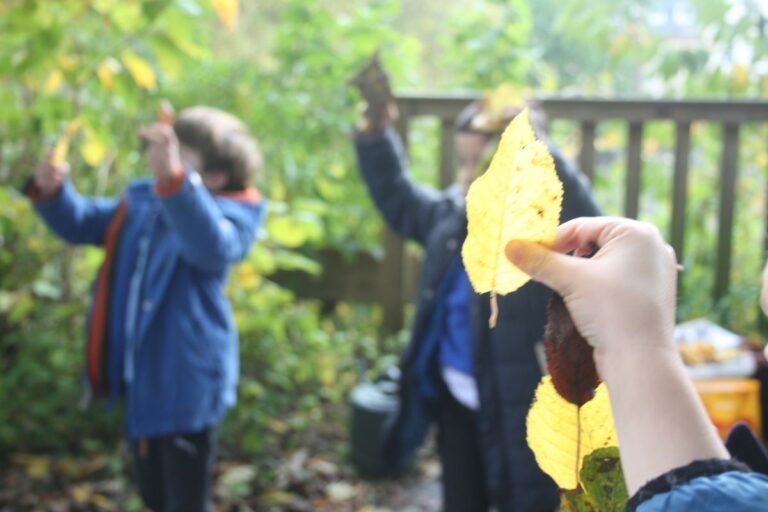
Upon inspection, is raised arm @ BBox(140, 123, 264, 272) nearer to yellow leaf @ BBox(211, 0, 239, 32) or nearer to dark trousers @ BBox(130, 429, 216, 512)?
yellow leaf @ BBox(211, 0, 239, 32)

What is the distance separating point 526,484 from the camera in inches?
81.0

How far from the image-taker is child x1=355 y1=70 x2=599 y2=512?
2.06m

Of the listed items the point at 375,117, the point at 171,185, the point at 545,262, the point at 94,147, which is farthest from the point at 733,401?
the point at 545,262

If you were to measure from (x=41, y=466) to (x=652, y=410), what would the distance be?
3.08 m

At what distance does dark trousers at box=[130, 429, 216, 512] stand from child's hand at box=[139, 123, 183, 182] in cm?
75

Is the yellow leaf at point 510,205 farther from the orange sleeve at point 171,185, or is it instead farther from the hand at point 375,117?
the hand at point 375,117

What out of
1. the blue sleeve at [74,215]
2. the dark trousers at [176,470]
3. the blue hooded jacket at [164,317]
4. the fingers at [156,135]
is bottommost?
the dark trousers at [176,470]

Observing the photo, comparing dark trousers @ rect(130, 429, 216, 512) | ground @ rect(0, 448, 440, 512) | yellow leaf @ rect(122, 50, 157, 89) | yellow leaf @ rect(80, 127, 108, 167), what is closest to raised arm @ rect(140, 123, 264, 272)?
yellow leaf @ rect(122, 50, 157, 89)

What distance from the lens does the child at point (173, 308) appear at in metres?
2.21

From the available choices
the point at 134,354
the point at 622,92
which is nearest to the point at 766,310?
the point at 134,354

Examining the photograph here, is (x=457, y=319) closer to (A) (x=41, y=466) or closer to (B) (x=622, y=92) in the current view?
(A) (x=41, y=466)

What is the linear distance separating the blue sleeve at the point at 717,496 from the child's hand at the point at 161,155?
1658 mm

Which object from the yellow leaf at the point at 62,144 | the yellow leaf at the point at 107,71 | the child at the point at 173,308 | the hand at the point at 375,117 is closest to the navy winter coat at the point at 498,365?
the hand at the point at 375,117

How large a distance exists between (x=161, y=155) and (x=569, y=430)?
1.63 metres
